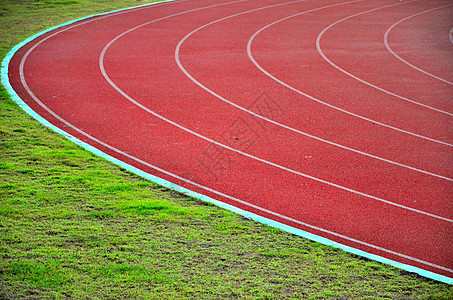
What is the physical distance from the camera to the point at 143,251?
4664mm

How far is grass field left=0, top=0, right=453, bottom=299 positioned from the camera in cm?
412

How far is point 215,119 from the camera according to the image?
8352mm

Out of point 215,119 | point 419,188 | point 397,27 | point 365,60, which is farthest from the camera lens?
point 397,27

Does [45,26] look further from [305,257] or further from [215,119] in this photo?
[305,257]

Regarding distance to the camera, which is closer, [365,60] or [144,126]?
[144,126]

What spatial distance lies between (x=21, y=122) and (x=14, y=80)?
258 centimetres

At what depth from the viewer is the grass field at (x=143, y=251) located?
162 inches

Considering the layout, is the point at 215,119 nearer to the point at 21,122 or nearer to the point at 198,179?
the point at 198,179

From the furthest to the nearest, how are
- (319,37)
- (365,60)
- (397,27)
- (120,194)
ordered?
(397,27)
(319,37)
(365,60)
(120,194)

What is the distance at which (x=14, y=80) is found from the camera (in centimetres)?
1004

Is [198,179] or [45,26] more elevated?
[45,26]

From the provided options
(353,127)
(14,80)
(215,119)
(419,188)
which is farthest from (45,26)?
(419,188)

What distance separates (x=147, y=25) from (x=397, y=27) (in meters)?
7.70

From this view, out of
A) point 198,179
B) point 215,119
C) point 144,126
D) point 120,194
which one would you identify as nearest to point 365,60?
point 215,119
